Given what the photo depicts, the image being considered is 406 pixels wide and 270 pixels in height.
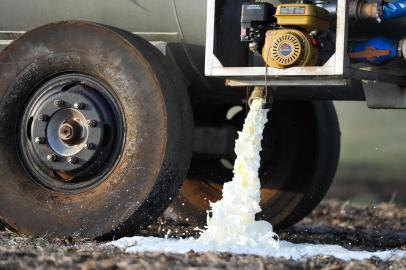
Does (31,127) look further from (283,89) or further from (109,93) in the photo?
(283,89)

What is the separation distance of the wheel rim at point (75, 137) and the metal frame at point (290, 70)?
19.2 inches

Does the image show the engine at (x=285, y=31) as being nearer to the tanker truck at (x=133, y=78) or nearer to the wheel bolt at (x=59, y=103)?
the tanker truck at (x=133, y=78)

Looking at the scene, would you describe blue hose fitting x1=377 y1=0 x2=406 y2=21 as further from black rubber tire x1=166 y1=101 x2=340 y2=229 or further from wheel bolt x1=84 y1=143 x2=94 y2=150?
black rubber tire x1=166 y1=101 x2=340 y2=229

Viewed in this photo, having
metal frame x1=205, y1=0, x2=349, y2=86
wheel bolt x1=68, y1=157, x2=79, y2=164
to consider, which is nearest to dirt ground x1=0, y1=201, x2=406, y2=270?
wheel bolt x1=68, y1=157, x2=79, y2=164

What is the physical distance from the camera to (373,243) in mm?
5996

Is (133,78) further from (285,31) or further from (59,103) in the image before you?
(285,31)

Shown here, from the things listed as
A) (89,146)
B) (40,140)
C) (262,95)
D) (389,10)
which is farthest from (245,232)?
(389,10)

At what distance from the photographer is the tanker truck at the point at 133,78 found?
15.8 ft

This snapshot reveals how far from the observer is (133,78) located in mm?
4906

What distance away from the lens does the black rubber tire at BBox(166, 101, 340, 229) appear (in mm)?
6273

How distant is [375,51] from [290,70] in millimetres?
431

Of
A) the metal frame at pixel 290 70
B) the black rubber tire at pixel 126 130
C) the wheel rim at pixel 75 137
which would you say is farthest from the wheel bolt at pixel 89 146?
the metal frame at pixel 290 70

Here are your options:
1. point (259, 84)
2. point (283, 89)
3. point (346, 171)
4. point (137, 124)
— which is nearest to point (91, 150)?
point (137, 124)

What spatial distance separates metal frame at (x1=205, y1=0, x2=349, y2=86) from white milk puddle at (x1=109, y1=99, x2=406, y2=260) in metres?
0.22
